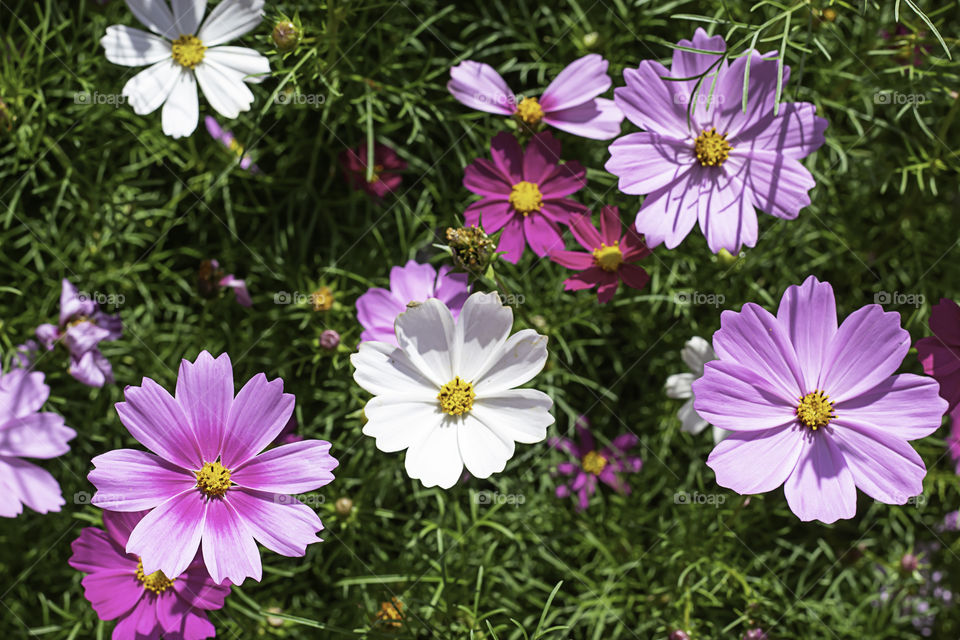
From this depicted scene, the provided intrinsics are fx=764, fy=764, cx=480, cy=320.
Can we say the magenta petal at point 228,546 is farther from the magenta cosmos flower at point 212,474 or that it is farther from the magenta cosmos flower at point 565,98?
the magenta cosmos flower at point 565,98

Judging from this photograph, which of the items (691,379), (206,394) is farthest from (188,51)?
(691,379)

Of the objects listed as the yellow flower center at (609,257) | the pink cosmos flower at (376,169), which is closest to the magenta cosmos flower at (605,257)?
the yellow flower center at (609,257)

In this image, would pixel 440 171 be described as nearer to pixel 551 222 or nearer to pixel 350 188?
pixel 350 188

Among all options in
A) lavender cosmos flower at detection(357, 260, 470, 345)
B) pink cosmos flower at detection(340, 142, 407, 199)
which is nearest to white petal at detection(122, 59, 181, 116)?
pink cosmos flower at detection(340, 142, 407, 199)

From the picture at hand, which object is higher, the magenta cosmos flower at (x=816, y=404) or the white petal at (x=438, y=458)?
the magenta cosmos flower at (x=816, y=404)

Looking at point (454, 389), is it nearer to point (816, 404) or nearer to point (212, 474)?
point (212, 474)

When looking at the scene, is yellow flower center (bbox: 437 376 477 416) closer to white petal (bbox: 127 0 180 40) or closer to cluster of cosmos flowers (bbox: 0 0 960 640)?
cluster of cosmos flowers (bbox: 0 0 960 640)

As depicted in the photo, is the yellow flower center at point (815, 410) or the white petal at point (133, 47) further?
the white petal at point (133, 47)

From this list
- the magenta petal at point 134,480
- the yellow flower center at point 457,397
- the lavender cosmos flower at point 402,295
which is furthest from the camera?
the lavender cosmos flower at point 402,295
